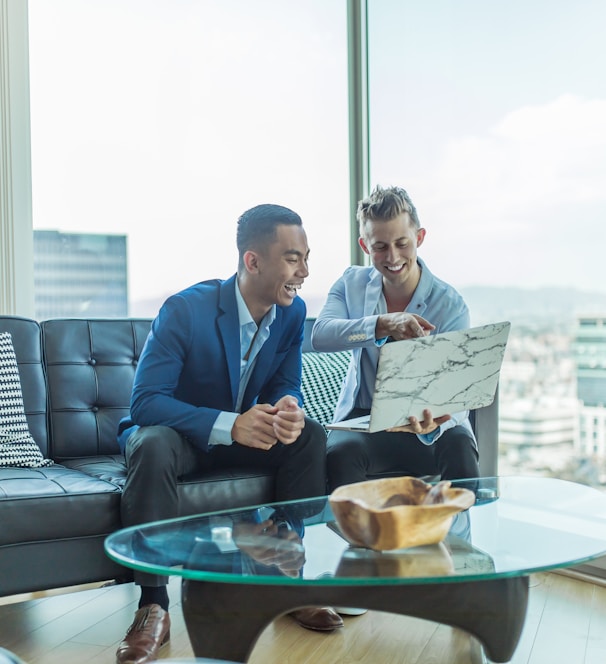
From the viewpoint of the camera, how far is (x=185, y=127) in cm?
343

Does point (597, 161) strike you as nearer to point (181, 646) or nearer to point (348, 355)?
point (348, 355)

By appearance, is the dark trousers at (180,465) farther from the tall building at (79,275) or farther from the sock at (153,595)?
the tall building at (79,275)

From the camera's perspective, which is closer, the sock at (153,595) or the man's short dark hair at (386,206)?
the sock at (153,595)

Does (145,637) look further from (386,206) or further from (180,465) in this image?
(386,206)

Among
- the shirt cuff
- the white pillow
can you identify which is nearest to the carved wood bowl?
the shirt cuff

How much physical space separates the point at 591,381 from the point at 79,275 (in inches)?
76.1

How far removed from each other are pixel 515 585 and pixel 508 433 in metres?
1.57

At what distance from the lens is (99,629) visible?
2.16m

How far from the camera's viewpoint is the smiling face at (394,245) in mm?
2363

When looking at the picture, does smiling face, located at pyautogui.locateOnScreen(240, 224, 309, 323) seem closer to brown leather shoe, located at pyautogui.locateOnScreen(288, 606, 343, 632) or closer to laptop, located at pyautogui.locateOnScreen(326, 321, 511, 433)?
laptop, located at pyautogui.locateOnScreen(326, 321, 511, 433)

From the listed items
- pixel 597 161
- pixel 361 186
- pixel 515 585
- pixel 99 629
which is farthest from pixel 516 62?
pixel 99 629

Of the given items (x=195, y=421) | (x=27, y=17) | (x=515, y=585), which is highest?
(x=27, y=17)

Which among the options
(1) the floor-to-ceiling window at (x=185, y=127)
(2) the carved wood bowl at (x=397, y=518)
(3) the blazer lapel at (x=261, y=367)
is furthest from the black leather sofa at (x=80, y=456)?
(2) the carved wood bowl at (x=397, y=518)

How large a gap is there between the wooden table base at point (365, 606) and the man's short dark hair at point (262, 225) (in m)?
1.09
